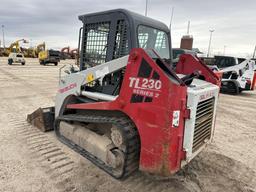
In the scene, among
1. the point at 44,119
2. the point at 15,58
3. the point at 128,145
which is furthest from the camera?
the point at 15,58

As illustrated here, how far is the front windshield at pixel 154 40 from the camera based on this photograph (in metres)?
3.27

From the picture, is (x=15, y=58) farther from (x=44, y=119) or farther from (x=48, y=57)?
(x=44, y=119)

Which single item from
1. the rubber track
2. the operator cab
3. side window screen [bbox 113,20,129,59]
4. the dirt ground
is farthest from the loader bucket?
side window screen [bbox 113,20,129,59]

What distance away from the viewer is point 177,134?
2389mm

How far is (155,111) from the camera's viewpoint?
2.38 meters

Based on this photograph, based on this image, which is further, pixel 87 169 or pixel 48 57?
pixel 48 57

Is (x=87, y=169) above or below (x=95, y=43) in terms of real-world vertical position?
below

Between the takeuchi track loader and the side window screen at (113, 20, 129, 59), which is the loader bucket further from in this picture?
the side window screen at (113, 20, 129, 59)

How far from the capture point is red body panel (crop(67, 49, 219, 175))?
2.31 meters

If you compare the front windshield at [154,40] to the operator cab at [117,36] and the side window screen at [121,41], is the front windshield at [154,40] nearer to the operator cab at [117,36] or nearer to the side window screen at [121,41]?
the operator cab at [117,36]

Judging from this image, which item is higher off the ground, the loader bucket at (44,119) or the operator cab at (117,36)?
the operator cab at (117,36)

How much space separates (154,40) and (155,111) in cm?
161

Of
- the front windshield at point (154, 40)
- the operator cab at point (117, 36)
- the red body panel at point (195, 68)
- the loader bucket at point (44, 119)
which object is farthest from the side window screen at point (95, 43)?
the loader bucket at point (44, 119)

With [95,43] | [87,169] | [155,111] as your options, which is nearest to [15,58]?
[95,43]
